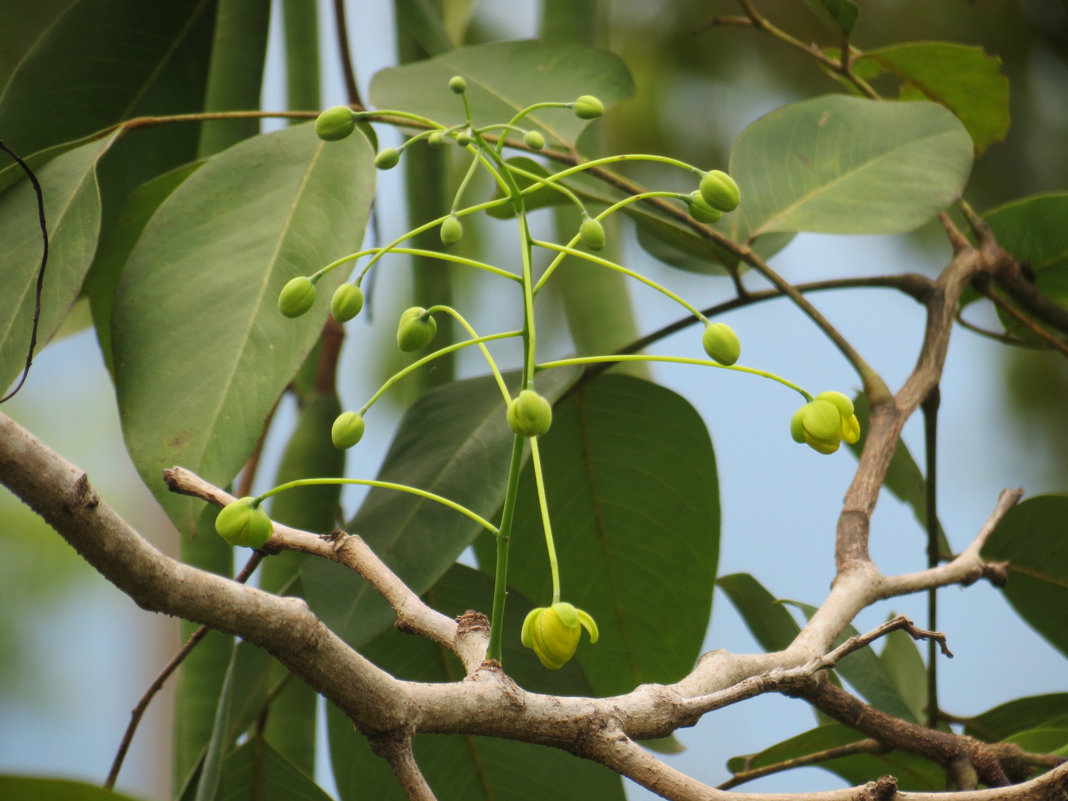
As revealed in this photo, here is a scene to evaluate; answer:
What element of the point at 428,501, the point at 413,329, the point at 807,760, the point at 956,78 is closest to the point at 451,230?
the point at 413,329

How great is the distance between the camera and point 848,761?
1.30ft

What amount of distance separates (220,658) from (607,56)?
0.31 m

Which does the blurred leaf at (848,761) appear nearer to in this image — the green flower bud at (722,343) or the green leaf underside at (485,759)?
the green leaf underside at (485,759)

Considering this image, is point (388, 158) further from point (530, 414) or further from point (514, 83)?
point (514, 83)

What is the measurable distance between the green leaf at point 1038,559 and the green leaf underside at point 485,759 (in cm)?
21

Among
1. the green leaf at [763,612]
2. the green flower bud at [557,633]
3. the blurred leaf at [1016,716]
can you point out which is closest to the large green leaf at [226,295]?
the green flower bud at [557,633]

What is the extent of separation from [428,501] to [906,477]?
251 millimetres

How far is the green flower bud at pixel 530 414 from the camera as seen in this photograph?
199 millimetres

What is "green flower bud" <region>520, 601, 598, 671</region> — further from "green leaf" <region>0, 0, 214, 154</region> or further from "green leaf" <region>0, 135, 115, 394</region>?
"green leaf" <region>0, 0, 214, 154</region>

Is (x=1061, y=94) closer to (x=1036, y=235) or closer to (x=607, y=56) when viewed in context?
(x=1036, y=235)

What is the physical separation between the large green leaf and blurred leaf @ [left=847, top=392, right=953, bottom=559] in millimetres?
266

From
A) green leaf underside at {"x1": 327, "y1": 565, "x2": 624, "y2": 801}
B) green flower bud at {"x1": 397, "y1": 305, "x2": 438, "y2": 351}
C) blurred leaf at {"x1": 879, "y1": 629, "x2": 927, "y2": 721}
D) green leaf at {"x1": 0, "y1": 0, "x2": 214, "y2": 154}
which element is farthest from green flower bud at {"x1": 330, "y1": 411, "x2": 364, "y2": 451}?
blurred leaf at {"x1": 879, "y1": 629, "x2": 927, "y2": 721}

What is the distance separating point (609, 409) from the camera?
0.45 m

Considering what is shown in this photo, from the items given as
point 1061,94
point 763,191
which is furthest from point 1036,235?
point 1061,94
